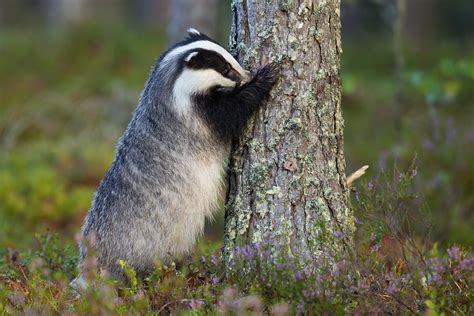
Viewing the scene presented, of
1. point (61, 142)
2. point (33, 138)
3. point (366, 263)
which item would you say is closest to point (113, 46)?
point (33, 138)

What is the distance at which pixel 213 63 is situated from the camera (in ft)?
14.7

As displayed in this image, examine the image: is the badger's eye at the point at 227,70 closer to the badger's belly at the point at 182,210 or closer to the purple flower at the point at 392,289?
the badger's belly at the point at 182,210

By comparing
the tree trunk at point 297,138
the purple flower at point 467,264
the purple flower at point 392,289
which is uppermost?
the tree trunk at point 297,138

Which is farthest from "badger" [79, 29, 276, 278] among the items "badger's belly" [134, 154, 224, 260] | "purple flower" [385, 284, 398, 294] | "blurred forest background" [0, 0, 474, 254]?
"purple flower" [385, 284, 398, 294]

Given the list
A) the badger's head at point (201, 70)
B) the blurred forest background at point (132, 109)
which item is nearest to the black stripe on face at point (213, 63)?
the badger's head at point (201, 70)

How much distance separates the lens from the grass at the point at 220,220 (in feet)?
12.6

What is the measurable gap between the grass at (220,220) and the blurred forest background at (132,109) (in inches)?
1.1

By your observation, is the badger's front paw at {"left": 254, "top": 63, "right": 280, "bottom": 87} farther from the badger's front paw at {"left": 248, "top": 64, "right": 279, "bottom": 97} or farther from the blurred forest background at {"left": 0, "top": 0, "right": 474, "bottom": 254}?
the blurred forest background at {"left": 0, "top": 0, "right": 474, "bottom": 254}

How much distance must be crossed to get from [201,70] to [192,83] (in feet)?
0.37

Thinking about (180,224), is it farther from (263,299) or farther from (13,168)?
(13,168)

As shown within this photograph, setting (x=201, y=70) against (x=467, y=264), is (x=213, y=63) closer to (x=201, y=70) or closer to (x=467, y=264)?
(x=201, y=70)

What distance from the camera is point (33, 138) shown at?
40.0 feet

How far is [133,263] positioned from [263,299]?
3.68 ft

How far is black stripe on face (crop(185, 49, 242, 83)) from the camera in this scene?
176 inches
